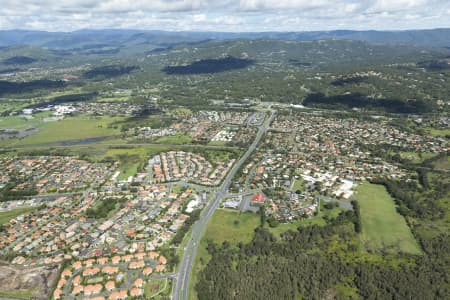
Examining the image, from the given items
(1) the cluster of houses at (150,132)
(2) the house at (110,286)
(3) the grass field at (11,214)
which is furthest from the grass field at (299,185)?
(3) the grass field at (11,214)

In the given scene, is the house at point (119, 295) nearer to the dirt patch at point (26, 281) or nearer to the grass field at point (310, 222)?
the dirt patch at point (26, 281)

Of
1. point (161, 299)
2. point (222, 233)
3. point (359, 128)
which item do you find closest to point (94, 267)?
point (161, 299)

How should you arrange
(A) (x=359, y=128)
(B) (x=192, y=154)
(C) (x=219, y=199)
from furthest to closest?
(A) (x=359, y=128), (B) (x=192, y=154), (C) (x=219, y=199)

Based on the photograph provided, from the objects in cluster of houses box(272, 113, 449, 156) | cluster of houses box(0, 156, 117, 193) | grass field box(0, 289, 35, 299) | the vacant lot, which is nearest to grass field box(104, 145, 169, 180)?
cluster of houses box(0, 156, 117, 193)

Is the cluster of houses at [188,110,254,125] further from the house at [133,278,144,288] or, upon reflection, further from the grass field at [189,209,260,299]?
the house at [133,278,144,288]

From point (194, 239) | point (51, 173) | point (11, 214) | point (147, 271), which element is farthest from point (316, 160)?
point (11, 214)

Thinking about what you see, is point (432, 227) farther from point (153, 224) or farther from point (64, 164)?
point (64, 164)

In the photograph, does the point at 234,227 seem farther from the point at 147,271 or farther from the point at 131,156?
the point at 131,156
